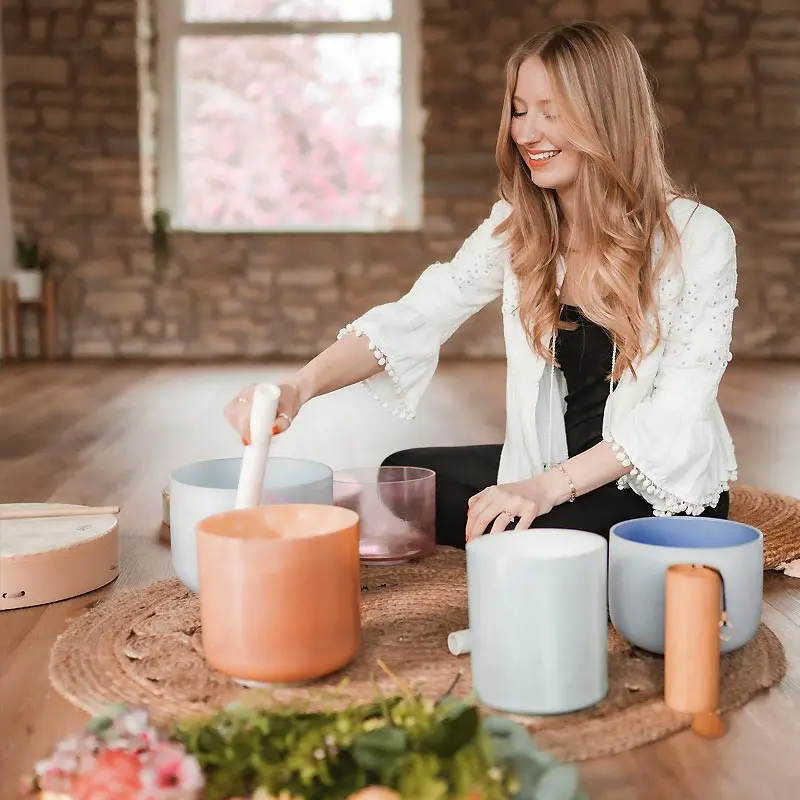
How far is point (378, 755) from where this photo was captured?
2.65 ft

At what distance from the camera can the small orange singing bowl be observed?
101 cm

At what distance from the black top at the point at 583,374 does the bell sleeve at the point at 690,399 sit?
11 centimetres

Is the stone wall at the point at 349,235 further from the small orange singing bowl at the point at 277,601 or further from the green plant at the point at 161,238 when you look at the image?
the small orange singing bowl at the point at 277,601

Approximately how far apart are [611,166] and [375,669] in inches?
27.9

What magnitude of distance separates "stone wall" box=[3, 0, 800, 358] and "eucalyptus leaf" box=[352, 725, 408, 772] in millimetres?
4675

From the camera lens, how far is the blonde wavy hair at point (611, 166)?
55.1 inches

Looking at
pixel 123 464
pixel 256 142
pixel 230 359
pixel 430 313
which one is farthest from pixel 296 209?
pixel 430 313

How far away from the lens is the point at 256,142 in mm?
5426

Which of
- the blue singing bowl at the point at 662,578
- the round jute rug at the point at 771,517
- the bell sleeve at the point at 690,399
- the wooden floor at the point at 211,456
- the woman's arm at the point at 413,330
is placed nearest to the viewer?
the wooden floor at the point at 211,456

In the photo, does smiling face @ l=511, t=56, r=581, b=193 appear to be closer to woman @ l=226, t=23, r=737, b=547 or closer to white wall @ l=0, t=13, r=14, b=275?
woman @ l=226, t=23, r=737, b=547

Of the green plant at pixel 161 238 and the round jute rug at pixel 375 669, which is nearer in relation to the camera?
the round jute rug at pixel 375 669


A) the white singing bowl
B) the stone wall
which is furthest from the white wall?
the white singing bowl

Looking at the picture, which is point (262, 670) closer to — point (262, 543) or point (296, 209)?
point (262, 543)

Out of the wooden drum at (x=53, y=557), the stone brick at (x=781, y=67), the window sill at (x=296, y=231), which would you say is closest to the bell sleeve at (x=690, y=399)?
A: the wooden drum at (x=53, y=557)
